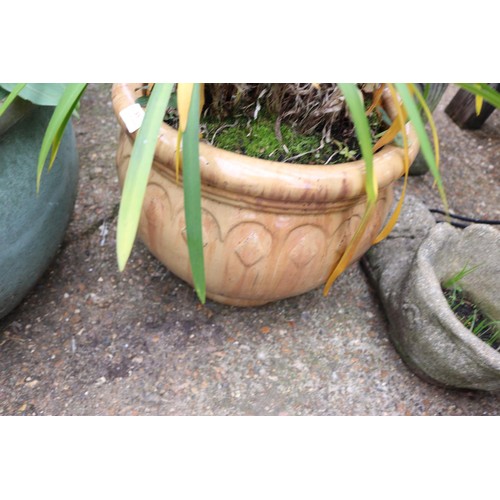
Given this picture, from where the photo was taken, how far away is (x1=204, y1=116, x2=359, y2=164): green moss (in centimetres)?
112

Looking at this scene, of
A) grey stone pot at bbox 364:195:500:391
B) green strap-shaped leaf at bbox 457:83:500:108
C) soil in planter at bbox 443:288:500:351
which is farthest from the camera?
soil in planter at bbox 443:288:500:351

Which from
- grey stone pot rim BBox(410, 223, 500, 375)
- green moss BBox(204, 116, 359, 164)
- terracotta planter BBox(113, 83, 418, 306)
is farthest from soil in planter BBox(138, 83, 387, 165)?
grey stone pot rim BBox(410, 223, 500, 375)

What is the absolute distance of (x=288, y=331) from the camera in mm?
1422

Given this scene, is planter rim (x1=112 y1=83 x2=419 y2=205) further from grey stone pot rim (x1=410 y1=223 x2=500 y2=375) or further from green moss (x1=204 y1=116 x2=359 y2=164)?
grey stone pot rim (x1=410 y1=223 x2=500 y2=375)

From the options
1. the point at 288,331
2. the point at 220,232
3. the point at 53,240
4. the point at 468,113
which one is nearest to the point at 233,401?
the point at 288,331

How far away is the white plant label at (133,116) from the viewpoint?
1025mm

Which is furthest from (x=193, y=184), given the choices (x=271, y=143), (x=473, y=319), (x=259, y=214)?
(x=473, y=319)

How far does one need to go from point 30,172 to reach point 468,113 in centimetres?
172

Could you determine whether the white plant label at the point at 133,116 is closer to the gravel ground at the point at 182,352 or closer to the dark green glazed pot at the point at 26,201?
the dark green glazed pot at the point at 26,201

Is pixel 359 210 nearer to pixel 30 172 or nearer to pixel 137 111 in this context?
pixel 137 111

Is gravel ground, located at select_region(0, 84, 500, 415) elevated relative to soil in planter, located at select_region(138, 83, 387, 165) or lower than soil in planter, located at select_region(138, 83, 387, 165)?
lower

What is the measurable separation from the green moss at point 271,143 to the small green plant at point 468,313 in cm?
49

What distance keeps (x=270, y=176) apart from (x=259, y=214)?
10 centimetres

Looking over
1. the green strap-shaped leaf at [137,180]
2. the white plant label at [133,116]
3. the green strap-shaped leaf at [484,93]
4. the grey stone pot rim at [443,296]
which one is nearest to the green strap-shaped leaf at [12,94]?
the white plant label at [133,116]
